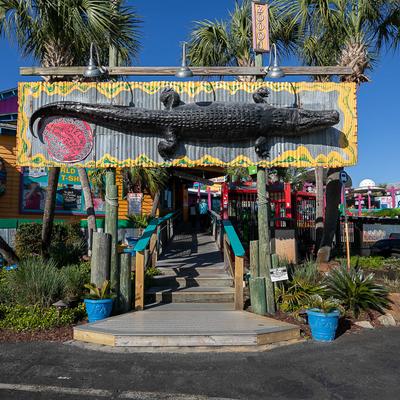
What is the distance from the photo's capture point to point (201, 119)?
715 centimetres

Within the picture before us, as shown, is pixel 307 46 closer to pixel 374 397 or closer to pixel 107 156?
pixel 107 156

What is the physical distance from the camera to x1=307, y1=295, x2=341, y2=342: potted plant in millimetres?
5609

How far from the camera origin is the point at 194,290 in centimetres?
761

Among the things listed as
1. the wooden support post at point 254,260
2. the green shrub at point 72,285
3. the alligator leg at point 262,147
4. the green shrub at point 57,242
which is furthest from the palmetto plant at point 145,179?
the wooden support post at point 254,260

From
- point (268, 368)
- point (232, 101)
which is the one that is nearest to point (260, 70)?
point (232, 101)

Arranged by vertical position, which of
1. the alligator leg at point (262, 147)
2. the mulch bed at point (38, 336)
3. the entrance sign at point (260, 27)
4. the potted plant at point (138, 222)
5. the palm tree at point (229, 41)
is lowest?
the mulch bed at point (38, 336)

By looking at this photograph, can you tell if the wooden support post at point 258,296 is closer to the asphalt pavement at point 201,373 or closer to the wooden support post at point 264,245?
the wooden support post at point 264,245

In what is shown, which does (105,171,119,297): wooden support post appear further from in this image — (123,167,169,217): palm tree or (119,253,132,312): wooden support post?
(123,167,169,217): palm tree

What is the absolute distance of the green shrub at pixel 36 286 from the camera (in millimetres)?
6418

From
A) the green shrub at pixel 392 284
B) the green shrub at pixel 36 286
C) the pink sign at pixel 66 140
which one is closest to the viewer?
the green shrub at pixel 36 286

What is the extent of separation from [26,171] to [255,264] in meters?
10.6

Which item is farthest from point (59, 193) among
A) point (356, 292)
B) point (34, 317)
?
point (356, 292)

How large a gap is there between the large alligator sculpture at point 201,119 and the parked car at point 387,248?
11871 mm

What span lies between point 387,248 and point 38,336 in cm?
1609
